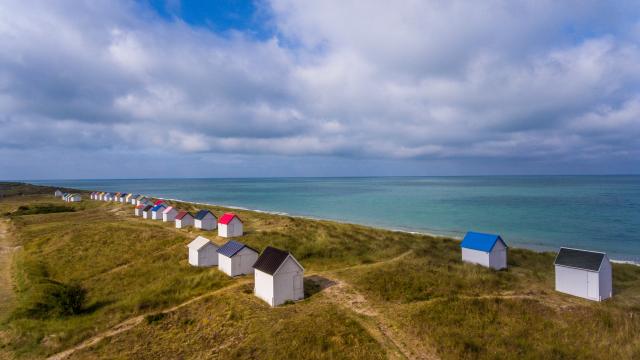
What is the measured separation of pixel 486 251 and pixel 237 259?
23727mm

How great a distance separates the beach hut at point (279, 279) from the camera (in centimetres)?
2391

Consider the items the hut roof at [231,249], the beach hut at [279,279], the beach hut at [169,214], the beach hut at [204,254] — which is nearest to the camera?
the beach hut at [279,279]

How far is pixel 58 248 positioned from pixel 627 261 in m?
73.9

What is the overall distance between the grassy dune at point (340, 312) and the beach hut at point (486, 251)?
1.45 m

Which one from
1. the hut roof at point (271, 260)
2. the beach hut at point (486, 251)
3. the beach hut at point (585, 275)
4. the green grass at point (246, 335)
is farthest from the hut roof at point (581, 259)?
the hut roof at point (271, 260)

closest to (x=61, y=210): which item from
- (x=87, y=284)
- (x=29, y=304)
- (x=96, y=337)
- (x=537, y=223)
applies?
(x=87, y=284)

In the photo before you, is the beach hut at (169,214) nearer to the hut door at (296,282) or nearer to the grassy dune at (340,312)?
the grassy dune at (340,312)

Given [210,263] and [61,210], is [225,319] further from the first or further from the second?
[61,210]

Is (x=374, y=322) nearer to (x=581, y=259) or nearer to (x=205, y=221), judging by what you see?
(x=581, y=259)

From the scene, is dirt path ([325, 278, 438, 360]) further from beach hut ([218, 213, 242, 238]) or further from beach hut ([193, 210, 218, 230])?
beach hut ([193, 210, 218, 230])

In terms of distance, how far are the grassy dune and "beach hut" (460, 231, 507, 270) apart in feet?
4.76

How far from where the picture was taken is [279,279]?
78.9 feet

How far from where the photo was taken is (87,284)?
113 feet

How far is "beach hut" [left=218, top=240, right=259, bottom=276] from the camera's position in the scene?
31.1 m
